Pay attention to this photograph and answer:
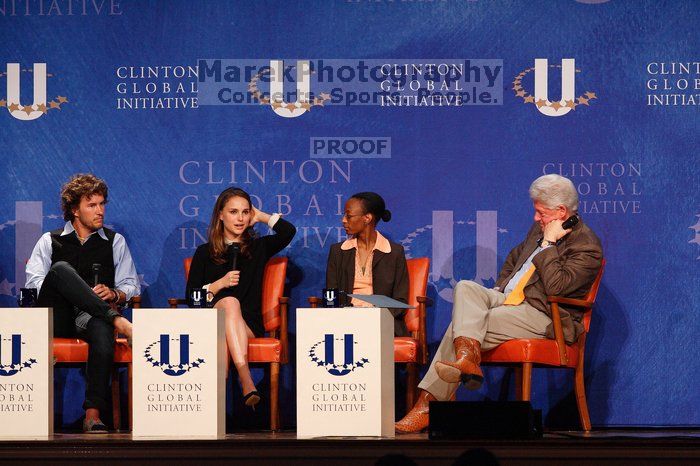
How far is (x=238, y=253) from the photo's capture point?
18.6 feet

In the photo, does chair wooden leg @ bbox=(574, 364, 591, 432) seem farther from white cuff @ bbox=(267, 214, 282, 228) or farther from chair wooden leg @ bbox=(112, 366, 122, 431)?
chair wooden leg @ bbox=(112, 366, 122, 431)

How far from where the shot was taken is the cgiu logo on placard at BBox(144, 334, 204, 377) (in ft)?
14.4

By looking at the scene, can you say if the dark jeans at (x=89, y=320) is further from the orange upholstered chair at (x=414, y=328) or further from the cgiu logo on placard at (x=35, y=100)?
the cgiu logo on placard at (x=35, y=100)

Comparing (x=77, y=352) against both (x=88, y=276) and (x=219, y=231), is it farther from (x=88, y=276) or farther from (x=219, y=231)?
(x=219, y=231)

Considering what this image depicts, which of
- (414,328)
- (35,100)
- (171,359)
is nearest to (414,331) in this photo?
(414,328)

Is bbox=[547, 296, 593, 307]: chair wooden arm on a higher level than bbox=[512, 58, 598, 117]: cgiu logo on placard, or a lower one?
lower

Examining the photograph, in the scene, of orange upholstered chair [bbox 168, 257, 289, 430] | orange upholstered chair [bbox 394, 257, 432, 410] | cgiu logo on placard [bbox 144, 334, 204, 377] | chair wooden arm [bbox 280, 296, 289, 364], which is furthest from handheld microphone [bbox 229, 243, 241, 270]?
cgiu logo on placard [bbox 144, 334, 204, 377]

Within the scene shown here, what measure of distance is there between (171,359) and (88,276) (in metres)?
1.44

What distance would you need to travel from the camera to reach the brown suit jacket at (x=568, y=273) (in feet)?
16.8

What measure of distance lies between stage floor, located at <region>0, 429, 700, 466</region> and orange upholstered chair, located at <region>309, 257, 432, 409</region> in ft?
4.02

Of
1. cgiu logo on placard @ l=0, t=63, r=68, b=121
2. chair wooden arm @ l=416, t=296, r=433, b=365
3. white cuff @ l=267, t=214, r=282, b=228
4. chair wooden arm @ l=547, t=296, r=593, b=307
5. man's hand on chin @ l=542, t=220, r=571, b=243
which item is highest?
cgiu logo on placard @ l=0, t=63, r=68, b=121

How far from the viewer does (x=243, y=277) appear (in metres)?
5.64

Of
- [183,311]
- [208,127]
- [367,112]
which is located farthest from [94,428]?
[367,112]

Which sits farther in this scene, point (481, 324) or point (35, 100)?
point (35, 100)
